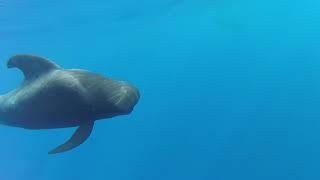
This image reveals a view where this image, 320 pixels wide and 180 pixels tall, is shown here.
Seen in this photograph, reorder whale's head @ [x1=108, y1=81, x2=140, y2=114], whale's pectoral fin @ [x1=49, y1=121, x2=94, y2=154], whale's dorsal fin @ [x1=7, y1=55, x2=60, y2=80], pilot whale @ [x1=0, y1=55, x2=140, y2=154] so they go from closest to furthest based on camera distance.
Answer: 1. whale's head @ [x1=108, y1=81, x2=140, y2=114]
2. pilot whale @ [x1=0, y1=55, x2=140, y2=154]
3. whale's pectoral fin @ [x1=49, y1=121, x2=94, y2=154]
4. whale's dorsal fin @ [x1=7, y1=55, x2=60, y2=80]

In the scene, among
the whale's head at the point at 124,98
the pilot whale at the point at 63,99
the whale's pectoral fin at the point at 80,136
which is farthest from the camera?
the whale's pectoral fin at the point at 80,136

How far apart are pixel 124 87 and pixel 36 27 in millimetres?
21425

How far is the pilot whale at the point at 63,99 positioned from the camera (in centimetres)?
604

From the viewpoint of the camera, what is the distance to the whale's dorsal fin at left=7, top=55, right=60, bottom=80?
23.4ft

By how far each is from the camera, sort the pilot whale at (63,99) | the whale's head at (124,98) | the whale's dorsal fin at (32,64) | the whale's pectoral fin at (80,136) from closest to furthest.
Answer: the whale's head at (124,98) < the pilot whale at (63,99) < the whale's pectoral fin at (80,136) < the whale's dorsal fin at (32,64)

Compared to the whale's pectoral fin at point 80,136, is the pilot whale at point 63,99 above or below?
above

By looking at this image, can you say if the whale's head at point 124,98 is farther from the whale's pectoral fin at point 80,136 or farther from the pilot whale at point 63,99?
the whale's pectoral fin at point 80,136

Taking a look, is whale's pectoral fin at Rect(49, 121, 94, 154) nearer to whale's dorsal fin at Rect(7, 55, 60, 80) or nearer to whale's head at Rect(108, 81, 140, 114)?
whale's head at Rect(108, 81, 140, 114)

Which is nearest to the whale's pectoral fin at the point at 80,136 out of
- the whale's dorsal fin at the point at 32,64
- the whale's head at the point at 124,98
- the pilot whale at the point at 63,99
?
the pilot whale at the point at 63,99

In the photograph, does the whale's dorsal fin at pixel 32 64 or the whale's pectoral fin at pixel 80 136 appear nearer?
the whale's pectoral fin at pixel 80 136

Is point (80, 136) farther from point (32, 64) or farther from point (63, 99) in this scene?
point (32, 64)

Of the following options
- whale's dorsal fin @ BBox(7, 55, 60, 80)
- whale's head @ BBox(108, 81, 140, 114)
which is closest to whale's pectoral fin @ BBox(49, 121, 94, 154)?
whale's head @ BBox(108, 81, 140, 114)

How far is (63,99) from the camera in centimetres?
630

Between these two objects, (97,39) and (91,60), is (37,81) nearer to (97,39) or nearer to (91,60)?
(97,39)
